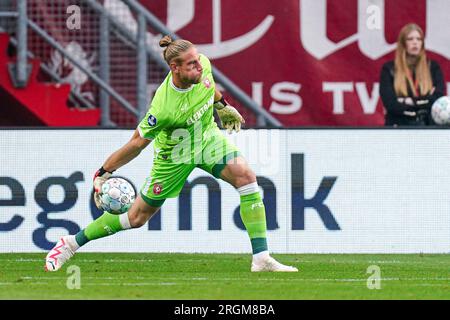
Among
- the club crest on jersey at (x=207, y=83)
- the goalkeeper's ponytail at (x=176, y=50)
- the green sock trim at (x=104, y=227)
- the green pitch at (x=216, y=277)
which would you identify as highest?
the goalkeeper's ponytail at (x=176, y=50)

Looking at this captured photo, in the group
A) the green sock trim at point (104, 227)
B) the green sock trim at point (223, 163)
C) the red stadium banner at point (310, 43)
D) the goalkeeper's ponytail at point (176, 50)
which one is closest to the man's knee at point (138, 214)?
the green sock trim at point (104, 227)

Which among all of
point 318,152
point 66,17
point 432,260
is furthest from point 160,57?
point 432,260

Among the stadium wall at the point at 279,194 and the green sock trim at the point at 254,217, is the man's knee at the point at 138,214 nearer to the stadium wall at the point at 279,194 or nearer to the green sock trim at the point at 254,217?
the green sock trim at the point at 254,217

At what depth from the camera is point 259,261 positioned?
498 inches

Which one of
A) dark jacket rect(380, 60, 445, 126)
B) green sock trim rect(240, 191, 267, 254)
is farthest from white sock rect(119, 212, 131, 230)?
dark jacket rect(380, 60, 445, 126)

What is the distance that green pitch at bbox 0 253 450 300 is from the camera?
1084 centimetres

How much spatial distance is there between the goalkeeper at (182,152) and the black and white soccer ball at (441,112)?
11.7ft

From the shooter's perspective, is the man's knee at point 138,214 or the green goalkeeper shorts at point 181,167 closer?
the green goalkeeper shorts at point 181,167

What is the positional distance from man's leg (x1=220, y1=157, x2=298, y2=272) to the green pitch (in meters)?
0.19

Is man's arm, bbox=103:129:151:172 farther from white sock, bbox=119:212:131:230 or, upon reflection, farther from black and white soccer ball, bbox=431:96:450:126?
black and white soccer ball, bbox=431:96:450:126

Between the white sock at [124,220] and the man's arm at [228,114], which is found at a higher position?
the man's arm at [228,114]

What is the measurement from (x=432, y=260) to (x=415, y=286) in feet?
9.63

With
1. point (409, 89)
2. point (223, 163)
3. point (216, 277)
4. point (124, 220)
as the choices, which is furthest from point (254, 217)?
point (409, 89)

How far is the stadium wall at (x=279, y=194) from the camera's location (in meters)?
15.3
